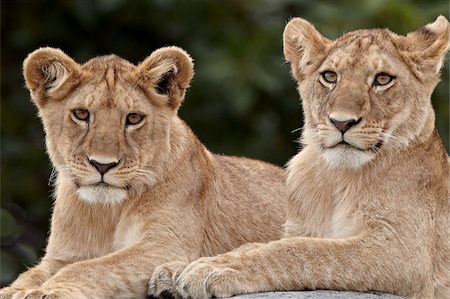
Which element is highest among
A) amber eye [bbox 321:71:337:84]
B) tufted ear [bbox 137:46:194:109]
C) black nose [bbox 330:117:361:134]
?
amber eye [bbox 321:71:337:84]

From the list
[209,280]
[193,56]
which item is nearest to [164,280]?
[209,280]

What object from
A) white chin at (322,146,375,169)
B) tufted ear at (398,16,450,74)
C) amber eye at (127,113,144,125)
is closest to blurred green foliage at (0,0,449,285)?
tufted ear at (398,16,450,74)

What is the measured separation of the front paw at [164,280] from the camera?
859cm

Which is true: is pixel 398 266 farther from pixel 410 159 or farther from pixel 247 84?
pixel 247 84

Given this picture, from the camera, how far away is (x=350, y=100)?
28.4 ft

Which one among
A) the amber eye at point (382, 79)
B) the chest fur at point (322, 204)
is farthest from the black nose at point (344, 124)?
the chest fur at point (322, 204)

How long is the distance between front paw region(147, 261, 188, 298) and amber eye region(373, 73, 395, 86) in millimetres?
1383

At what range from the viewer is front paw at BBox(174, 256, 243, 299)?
27.6 feet

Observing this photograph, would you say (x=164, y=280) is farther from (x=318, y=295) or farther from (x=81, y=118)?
(x=81, y=118)

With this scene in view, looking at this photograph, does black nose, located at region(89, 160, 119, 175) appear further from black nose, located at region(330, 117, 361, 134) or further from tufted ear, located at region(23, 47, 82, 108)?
black nose, located at region(330, 117, 361, 134)

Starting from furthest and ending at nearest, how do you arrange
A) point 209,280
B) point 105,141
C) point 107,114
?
point 107,114, point 105,141, point 209,280

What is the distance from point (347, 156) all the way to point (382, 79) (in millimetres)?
454

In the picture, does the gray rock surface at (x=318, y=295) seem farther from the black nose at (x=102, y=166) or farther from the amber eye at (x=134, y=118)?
the amber eye at (x=134, y=118)

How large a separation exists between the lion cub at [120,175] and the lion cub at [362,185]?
45 centimetres
